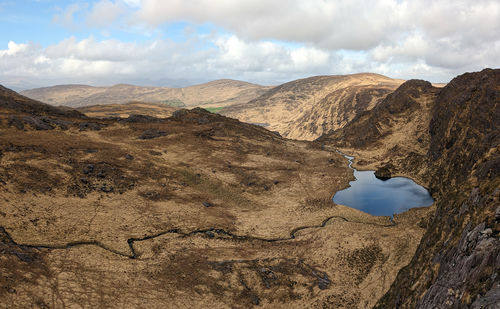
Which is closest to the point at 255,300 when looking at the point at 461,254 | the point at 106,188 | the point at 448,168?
the point at 461,254

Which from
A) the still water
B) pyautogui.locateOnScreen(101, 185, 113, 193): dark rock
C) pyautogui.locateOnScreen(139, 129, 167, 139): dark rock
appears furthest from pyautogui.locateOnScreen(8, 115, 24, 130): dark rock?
the still water

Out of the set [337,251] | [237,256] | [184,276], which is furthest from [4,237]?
[337,251]

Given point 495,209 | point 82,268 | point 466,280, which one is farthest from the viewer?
point 82,268

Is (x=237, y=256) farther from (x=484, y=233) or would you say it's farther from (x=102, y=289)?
(x=484, y=233)

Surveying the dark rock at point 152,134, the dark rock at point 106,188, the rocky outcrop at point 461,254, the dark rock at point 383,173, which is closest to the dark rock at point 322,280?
the rocky outcrop at point 461,254

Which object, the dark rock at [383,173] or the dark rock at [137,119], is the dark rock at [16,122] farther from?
the dark rock at [383,173]

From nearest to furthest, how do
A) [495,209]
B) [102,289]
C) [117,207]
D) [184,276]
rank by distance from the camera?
[495,209]
[102,289]
[184,276]
[117,207]
